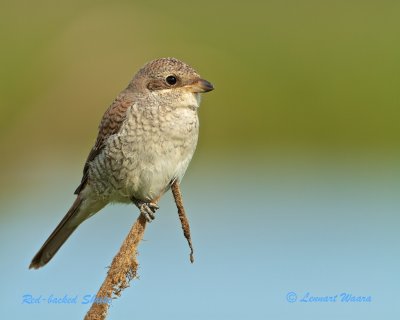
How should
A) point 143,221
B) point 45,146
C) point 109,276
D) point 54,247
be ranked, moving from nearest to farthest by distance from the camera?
point 109,276 < point 143,221 < point 54,247 < point 45,146

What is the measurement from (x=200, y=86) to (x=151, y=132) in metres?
0.31

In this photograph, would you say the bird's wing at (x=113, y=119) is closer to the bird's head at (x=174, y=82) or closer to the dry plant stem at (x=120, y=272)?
the bird's head at (x=174, y=82)

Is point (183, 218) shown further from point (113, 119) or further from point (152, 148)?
point (113, 119)

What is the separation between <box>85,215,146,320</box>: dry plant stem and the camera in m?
2.55

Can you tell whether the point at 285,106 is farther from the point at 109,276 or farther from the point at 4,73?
the point at 109,276

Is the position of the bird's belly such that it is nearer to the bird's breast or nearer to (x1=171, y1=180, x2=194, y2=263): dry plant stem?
the bird's breast

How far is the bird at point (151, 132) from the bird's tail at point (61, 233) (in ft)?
0.88

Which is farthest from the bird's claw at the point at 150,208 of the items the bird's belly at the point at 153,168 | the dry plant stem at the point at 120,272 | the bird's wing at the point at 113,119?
the dry plant stem at the point at 120,272

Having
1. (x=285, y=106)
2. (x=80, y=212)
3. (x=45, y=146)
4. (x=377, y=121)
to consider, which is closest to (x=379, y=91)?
(x=377, y=121)

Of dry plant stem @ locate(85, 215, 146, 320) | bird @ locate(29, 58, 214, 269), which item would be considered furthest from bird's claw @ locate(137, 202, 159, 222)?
dry plant stem @ locate(85, 215, 146, 320)

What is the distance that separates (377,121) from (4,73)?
13.3 feet

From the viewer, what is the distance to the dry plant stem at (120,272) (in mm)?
2547

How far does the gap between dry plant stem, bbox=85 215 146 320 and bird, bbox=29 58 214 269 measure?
4.03ft

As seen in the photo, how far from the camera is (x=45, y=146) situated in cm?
926
